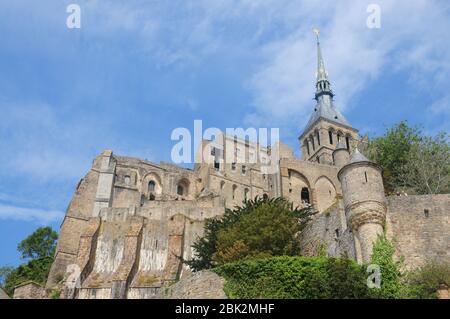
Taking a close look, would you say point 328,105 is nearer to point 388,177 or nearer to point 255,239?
point 388,177

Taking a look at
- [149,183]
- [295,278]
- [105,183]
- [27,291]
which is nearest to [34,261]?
[105,183]

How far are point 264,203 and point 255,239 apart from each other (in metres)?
4.07

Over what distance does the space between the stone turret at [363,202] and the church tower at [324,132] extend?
49152 mm

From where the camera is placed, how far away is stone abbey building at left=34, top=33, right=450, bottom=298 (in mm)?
24406

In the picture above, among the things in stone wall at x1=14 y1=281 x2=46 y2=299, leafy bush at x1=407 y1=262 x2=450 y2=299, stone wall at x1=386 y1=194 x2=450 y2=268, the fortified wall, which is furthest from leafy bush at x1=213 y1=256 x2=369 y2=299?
stone wall at x1=14 y1=281 x2=46 y2=299

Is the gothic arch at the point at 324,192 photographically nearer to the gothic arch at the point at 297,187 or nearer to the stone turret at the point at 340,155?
the gothic arch at the point at 297,187

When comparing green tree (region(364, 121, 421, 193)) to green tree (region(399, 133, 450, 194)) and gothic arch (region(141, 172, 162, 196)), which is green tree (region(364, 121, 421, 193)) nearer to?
green tree (region(399, 133, 450, 194))

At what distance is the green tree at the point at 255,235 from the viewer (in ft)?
89.1

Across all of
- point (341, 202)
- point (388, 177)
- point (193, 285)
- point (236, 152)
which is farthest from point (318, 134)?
point (193, 285)

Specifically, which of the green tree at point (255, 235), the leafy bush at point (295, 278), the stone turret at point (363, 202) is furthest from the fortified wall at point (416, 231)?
the green tree at point (255, 235)

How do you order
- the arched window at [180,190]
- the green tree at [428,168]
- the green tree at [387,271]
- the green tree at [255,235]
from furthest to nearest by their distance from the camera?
the arched window at [180,190] < the green tree at [428,168] < the green tree at [255,235] < the green tree at [387,271]

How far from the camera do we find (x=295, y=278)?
22.6 m

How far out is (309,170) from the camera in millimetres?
58812

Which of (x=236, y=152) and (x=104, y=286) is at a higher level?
(x=236, y=152)
